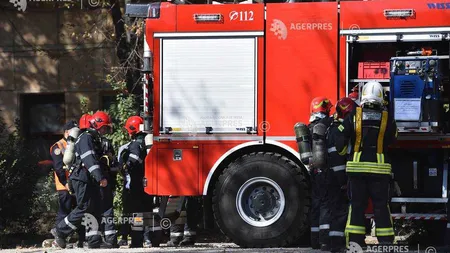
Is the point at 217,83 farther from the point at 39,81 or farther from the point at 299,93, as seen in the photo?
the point at 39,81

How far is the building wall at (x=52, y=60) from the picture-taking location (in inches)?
763

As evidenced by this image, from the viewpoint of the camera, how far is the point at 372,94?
10531 millimetres

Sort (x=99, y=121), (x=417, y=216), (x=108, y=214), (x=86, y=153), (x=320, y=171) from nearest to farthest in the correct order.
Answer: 1. (x=320, y=171)
2. (x=417, y=216)
3. (x=86, y=153)
4. (x=108, y=214)
5. (x=99, y=121)

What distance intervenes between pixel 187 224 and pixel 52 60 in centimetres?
743

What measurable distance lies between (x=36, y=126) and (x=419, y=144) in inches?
429

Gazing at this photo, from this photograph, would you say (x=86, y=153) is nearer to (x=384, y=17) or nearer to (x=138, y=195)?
(x=138, y=195)

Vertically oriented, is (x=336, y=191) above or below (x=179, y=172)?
below

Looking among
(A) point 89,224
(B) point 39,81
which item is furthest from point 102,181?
(B) point 39,81

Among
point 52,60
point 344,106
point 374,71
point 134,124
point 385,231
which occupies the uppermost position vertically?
point 52,60

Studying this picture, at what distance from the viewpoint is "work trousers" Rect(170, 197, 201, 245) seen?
13172 millimetres

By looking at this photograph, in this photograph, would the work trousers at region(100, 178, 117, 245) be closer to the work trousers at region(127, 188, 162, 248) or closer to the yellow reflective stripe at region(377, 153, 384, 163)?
the work trousers at region(127, 188, 162, 248)

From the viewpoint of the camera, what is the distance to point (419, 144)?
11555 millimetres

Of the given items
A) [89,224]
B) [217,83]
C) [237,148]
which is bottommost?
[89,224]

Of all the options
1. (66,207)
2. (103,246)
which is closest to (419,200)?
(103,246)
